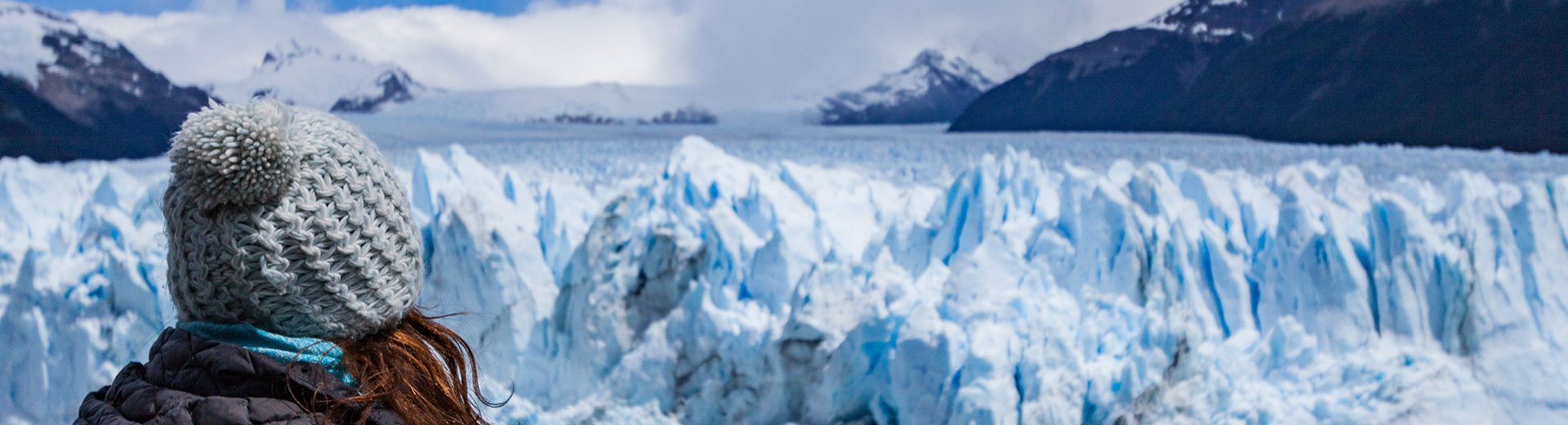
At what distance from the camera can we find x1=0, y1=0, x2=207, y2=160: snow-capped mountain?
15.5 ft

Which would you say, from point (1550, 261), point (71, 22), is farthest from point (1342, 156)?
point (71, 22)

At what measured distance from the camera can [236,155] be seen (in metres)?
0.65

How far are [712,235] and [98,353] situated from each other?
81.0 inches

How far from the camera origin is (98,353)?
137 inches

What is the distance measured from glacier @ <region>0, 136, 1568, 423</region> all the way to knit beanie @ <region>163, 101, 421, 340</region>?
2.23 meters

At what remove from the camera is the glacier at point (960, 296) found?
2.85 metres

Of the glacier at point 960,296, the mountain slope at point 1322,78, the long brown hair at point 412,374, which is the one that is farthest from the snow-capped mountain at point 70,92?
the long brown hair at point 412,374

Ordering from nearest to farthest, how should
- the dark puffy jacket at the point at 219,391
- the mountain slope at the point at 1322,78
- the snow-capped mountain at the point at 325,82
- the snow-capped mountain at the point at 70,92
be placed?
the dark puffy jacket at the point at 219,391
the mountain slope at the point at 1322,78
the snow-capped mountain at the point at 70,92
the snow-capped mountain at the point at 325,82

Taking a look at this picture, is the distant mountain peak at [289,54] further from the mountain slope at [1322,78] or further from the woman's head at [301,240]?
the woman's head at [301,240]

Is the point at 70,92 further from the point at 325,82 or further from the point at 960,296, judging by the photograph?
the point at 960,296

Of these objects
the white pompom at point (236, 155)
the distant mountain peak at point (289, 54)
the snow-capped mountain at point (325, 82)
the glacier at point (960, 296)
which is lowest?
the glacier at point (960, 296)

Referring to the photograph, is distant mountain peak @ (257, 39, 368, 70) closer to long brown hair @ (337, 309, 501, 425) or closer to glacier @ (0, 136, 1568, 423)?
glacier @ (0, 136, 1568, 423)

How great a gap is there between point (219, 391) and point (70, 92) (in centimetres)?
515

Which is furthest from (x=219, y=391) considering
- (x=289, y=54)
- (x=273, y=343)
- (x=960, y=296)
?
(x=289, y=54)
